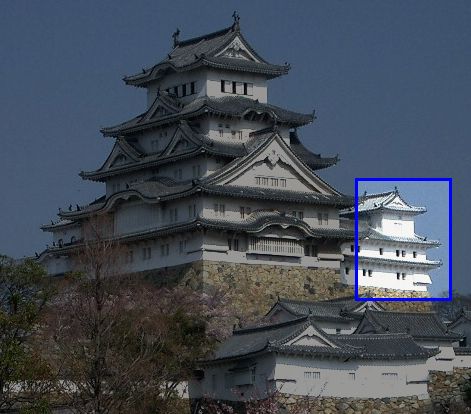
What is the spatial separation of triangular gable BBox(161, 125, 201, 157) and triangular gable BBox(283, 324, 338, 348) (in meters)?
15.4

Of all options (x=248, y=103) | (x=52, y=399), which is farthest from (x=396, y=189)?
(x=52, y=399)

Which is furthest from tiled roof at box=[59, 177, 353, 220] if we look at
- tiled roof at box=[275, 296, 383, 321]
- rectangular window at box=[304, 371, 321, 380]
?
rectangular window at box=[304, 371, 321, 380]

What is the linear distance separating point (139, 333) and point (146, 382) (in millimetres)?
4072

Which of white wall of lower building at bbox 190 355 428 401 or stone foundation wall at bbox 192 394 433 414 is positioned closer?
stone foundation wall at bbox 192 394 433 414

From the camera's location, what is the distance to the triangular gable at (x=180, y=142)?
58.5 m

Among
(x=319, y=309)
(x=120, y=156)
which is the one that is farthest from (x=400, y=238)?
(x=319, y=309)

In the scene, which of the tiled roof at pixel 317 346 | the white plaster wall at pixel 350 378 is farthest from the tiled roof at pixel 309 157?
the white plaster wall at pixel 350 378

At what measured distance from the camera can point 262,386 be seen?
143 ft

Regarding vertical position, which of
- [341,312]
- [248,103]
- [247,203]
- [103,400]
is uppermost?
[248,103]

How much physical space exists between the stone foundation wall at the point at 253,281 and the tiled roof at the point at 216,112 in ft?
20.1

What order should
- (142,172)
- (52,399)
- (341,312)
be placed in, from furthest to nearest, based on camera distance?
(142,172) → (341,312) → (52,399)

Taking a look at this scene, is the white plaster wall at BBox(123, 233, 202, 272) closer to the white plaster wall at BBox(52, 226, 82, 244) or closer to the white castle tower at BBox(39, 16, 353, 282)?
the white castle tower at BBox(39, 16, 353, 282)

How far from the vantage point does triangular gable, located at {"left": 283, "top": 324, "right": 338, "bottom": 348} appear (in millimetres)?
43844

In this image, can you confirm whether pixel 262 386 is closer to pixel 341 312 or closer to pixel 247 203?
pixel 341 312
